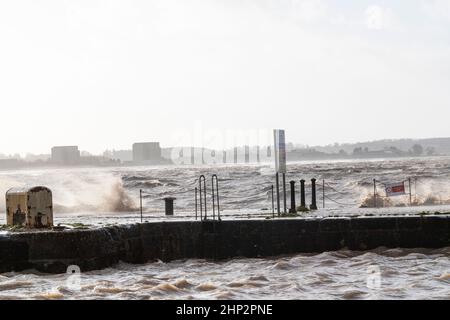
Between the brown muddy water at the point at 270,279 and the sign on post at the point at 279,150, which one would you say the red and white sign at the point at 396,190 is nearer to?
the sign on post at the point at 279,150

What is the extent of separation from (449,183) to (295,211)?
32783mm

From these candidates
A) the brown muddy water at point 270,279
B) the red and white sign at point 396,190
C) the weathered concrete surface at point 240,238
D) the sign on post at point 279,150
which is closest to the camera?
the brown muddy water at point 270,279

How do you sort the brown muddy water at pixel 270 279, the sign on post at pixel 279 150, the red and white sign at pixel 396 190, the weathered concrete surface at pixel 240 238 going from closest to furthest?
the brown muddy water at pixel 270 279
the weathered concrete surface at pixel 240 238
the sign on post at pixel 279 150
the red and white sign at pixel 396 190

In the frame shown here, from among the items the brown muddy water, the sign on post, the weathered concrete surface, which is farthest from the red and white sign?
the brown muddy water

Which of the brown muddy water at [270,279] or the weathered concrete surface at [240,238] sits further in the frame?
the weathered concrete surface at [240,238]

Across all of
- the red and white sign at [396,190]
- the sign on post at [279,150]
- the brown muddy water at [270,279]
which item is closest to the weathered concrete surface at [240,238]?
the brown muddy water at [270,279]

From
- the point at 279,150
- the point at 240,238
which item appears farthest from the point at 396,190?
the point at 240,238

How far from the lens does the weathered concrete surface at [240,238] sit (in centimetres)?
1491

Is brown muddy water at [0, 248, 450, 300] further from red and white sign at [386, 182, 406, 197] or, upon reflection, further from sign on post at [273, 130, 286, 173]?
red and white sign at [386, 182, 406, 197]

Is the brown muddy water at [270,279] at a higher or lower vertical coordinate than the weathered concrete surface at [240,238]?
lower

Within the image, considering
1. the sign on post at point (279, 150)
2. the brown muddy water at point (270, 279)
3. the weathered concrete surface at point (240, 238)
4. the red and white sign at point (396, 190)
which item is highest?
the sign on post at point (279, 150)
